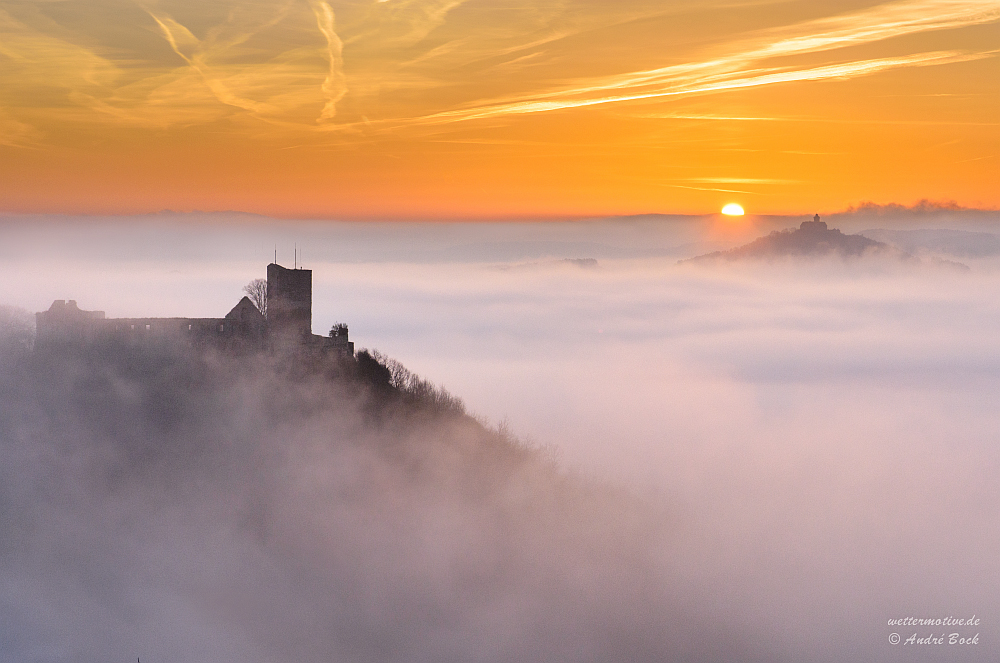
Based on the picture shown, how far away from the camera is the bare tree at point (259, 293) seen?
46.9m

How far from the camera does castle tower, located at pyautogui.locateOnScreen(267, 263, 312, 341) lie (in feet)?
145

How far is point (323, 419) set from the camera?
51125 millimetres

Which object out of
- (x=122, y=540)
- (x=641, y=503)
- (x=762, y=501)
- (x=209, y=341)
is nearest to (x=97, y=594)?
(x=122, y=540)

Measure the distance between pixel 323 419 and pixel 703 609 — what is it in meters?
54.5

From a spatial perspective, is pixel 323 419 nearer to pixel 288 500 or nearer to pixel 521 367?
pixel 288 500

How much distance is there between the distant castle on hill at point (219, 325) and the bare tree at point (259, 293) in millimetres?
1131

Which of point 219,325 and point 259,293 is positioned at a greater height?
point 259,293

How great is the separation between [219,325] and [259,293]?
4.33m

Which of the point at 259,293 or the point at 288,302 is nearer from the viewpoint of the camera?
the point at 288,302

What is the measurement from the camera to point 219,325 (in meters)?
44.5

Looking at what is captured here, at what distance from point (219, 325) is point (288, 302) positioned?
3.72m

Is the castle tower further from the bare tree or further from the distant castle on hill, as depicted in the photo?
the bare tree

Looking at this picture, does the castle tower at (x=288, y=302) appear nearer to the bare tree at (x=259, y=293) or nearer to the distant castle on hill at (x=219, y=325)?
the distant castle on hill at (x=219, y=325)

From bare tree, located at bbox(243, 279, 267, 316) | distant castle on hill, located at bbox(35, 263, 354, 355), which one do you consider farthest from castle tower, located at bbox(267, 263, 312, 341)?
bare tree, located at bbox(243, 279, 267, 316)
